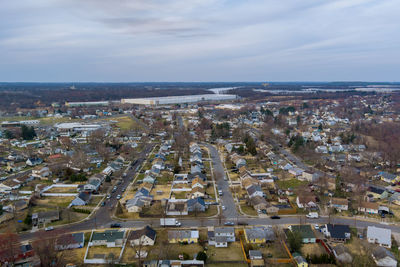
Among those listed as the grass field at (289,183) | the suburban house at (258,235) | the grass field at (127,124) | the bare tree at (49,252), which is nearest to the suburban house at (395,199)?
the grass field at (289,183)

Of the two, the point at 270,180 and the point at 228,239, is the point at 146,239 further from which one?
the point at 270,180

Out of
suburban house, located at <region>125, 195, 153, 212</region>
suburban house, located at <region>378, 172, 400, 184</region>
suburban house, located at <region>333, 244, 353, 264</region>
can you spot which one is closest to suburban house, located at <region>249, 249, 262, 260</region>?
suburban house, located at <region>333, 244, 353, 264</region>

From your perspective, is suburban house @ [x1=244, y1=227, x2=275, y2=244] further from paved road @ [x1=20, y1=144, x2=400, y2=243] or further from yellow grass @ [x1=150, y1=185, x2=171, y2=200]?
yellow grass @ [x1=150, y1=185, x2=171, y2=200]

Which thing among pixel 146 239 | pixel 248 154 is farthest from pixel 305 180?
pixel 146 239

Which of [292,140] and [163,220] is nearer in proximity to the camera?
[163,220]

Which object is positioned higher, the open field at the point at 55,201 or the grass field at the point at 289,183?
the grass field at the point at 289,183

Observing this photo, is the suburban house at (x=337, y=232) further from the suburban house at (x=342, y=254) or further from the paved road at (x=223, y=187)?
the paved road at (x=223, y=187)
